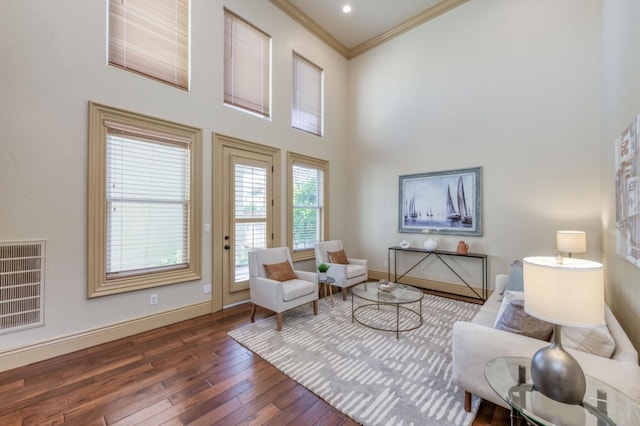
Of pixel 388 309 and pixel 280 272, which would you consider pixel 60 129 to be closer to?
pixel 280 272

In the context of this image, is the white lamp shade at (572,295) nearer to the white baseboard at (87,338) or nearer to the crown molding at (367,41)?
the white baseboard at (87,338)

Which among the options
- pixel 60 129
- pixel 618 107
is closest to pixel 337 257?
pixel 618 107

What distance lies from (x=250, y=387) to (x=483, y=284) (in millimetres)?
3649

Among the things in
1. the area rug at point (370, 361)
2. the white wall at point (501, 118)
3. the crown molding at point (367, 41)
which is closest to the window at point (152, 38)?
the crown molding at point (367, 41)

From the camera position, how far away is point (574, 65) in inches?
140

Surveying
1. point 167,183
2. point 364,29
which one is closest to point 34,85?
point 167,183

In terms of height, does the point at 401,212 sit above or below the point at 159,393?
above

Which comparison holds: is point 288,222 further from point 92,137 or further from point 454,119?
point 454,119

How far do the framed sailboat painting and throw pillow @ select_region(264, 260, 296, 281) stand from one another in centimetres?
244

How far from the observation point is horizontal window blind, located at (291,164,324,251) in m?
4.85

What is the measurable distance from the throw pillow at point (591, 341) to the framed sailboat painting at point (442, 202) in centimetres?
293

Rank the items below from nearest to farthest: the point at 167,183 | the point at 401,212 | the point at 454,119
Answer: the point at 167,183, the point at 454,119, the point at 401,212

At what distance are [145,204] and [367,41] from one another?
510 centimetres

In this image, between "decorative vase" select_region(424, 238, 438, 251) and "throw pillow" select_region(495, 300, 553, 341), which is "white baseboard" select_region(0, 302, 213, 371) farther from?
"decorative vase" select_region(424, 238, 438, 251)
